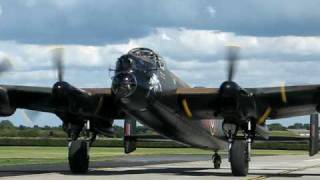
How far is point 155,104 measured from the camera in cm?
2556

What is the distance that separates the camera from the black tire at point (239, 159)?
82.4 feet

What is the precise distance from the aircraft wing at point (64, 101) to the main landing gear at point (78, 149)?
905 mm

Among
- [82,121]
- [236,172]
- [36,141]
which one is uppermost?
[82,121]

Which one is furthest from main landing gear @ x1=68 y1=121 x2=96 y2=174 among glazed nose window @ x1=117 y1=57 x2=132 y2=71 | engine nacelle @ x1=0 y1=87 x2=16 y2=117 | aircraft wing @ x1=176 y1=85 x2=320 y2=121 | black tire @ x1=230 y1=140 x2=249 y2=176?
black tire @ x1=230 y1=140 x2=249 y2=176

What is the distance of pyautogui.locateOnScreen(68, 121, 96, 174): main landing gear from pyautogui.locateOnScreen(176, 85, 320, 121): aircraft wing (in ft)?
14.3

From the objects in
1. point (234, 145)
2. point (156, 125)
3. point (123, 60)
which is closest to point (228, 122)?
point (234, 145)

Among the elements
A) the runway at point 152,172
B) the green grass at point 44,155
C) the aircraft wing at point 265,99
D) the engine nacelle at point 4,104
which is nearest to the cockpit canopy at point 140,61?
the aircraft wing at point 265,99

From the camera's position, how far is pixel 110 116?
28.0 meters

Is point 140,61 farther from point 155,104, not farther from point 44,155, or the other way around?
point 44,155

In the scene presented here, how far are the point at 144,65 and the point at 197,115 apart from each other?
13.6ft

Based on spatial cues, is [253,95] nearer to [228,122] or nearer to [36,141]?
[228,122]

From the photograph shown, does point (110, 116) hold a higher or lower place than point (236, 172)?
higher

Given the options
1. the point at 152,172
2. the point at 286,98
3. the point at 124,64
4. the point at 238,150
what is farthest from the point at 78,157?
the point at 286,98

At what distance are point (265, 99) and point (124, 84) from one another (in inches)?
244
